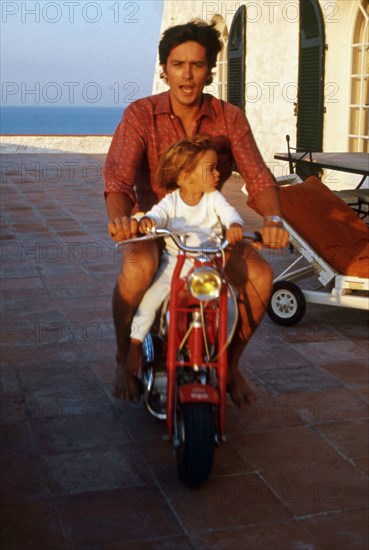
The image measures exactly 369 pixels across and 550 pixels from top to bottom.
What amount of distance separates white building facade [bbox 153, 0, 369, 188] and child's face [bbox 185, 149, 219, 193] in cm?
661

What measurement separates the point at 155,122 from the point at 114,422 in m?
1.37

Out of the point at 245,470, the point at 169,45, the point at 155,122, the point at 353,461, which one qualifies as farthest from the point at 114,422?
the point at 169,45

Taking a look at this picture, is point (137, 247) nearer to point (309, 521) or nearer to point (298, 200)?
point (309, 521)

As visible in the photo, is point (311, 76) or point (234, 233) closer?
point (234, 233)

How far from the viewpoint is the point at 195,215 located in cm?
357

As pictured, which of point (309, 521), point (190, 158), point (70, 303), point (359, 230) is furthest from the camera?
point (70, 303)

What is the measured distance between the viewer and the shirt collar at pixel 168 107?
3.84 m

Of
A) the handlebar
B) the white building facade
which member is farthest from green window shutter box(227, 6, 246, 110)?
the handlebar

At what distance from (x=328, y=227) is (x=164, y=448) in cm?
236

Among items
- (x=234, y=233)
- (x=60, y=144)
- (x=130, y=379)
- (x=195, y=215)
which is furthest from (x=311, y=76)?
(x=60, y=144)

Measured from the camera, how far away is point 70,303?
6328 mm

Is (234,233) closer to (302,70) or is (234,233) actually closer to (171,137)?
(171,137)

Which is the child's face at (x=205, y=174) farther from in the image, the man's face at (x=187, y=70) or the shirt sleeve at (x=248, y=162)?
the man's face at (x=187, y=70)

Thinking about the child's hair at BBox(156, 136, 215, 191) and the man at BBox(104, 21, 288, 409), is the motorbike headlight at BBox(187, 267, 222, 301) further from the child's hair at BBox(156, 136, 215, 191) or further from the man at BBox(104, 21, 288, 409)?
the child's hair at BBox(156, 136, 215, 191)
